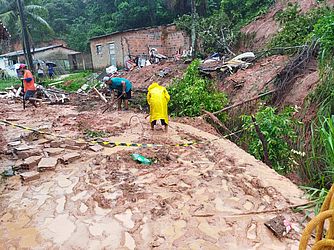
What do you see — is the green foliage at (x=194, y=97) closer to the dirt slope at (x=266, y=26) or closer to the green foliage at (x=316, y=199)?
the dirt slope at (x=266, y=26)

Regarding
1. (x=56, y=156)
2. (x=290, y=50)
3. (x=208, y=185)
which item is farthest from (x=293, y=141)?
(x=290, y=50)

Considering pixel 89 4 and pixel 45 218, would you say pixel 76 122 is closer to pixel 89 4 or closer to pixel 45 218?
pixel 45 218

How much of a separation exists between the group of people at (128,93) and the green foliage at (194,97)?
1.56 meters

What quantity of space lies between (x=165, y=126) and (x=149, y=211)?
375 cm

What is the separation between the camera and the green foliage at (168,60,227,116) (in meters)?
8.91

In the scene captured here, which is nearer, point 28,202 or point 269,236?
point 269,236

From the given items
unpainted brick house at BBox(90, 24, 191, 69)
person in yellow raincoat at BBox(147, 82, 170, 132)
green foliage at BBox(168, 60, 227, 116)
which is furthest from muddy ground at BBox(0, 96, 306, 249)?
unpainted brick house at BBox(90, 24, 191, 69)

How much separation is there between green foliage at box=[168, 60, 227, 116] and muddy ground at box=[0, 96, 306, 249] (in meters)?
2.77

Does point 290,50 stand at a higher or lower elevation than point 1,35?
lower

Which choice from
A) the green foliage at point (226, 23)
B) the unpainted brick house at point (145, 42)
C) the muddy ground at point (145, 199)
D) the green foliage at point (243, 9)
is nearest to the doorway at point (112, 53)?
the unpainted brick house at point (145, 42)

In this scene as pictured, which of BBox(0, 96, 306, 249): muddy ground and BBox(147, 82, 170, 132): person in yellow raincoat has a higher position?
BBox(147, 82, 170, 132): person in yellow raincoat

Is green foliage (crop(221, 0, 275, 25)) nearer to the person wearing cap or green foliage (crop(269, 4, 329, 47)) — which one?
green foliage (crop(269, 4, 329, 47))

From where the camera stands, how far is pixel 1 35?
8273 mm

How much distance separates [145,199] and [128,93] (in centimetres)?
636
